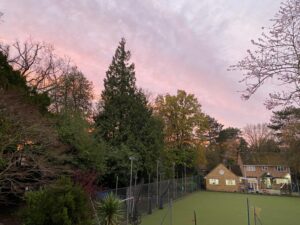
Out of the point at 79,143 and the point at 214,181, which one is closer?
the point at 79,143

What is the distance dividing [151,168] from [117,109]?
6.00 meters

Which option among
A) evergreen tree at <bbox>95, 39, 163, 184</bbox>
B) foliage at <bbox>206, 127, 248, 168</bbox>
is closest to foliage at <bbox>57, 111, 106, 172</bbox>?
evergreen tree at <bbox>95, 39, 163, 184</bbox>

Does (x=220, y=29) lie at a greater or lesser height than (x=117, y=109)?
lesser

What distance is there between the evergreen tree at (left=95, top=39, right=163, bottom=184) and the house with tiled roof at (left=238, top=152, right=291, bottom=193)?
24708 millimetres

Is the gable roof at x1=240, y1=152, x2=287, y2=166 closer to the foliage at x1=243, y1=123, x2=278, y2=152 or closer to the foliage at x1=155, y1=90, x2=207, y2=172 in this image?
the foliage at x1=243, y1=123, x2=278, y2=152

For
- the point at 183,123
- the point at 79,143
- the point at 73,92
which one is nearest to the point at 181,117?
the point at 183,123

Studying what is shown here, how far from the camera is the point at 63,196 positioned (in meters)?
7.91

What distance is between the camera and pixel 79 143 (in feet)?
49.9

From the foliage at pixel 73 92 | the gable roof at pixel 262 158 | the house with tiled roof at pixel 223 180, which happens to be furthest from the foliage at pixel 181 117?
the gable roof at pixel 262 158

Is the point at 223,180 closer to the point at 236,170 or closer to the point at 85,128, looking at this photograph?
the point at 236,170

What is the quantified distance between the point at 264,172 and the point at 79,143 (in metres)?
38.9

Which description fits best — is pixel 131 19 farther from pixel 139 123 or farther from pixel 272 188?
pixel 272 188

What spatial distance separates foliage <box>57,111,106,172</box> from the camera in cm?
1500

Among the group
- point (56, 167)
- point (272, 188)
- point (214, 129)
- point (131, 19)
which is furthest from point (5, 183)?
point (214, 129)
